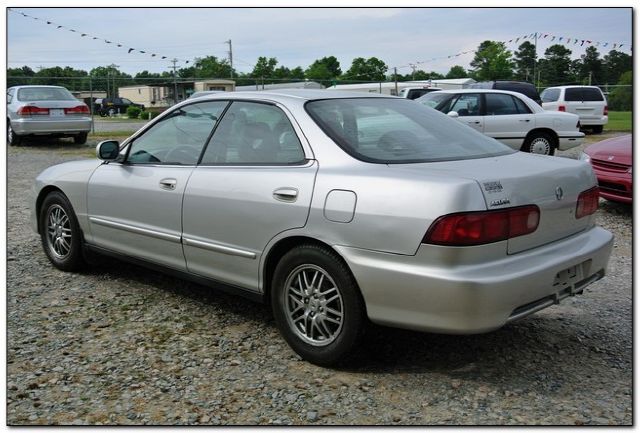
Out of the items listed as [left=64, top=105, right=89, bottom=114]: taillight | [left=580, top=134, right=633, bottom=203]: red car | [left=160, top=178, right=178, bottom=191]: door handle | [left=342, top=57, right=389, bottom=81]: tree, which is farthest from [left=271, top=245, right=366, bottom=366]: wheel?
[left=342, top=57, right=389, bottom=81]: tree

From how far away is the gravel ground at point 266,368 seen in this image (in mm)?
3068

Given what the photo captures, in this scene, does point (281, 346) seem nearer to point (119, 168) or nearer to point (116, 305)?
point (116, 305)

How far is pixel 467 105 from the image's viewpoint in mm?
13094

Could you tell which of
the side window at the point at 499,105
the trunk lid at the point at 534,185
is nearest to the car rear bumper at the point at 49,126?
the side window at the point at 499,105

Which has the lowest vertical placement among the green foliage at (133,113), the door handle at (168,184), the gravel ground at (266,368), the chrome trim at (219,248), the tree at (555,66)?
the gravel ground at (266,368)

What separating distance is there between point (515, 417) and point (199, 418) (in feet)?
4.77

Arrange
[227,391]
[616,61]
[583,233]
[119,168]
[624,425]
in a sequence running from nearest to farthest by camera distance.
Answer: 1. [624,425]
2. [227,391]
3. [583,233]
4. [119,168]
5. [616,61]

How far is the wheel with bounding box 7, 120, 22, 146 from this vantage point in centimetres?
1630

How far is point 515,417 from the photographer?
9.84 ft

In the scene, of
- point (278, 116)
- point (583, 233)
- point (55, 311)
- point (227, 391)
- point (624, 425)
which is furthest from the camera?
point (55, 311)

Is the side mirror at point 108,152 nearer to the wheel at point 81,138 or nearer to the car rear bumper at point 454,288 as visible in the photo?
the car rear bumper at point 454,288

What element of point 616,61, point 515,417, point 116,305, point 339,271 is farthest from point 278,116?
point 616,61

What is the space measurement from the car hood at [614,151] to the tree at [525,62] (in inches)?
1847

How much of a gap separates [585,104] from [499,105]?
924 centimetres
